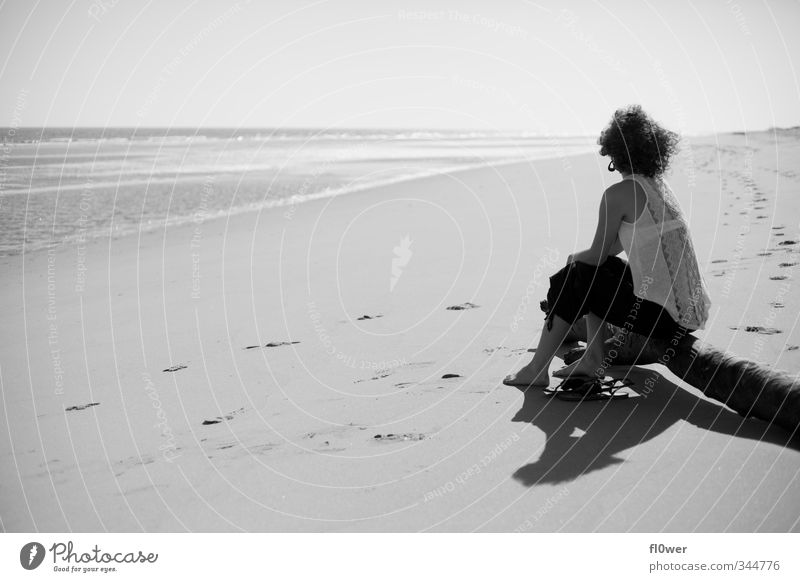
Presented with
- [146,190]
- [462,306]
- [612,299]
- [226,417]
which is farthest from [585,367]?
[146,190]

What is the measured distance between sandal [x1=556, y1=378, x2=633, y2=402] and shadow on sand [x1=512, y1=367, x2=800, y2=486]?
1.6 inches

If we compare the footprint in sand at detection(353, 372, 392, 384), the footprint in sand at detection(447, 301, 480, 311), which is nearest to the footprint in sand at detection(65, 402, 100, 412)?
the footprint in sand at detection(353, 372, 392, 384)

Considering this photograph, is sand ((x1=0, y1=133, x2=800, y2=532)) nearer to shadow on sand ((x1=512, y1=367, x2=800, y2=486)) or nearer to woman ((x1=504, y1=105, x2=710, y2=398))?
shadow on sand ((x1=512, y1=367, x2=800, y2=486))

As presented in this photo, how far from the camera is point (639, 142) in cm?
409

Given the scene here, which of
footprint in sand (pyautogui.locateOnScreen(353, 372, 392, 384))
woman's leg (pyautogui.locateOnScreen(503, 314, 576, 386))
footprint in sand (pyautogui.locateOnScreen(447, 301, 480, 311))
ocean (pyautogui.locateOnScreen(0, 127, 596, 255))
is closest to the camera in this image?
woman's leg (pyautogui.locateOnScreen(503, 314, 576, 386))

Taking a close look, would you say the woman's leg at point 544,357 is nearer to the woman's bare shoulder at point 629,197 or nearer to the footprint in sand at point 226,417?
the woman's bare shoulder at point 629,197

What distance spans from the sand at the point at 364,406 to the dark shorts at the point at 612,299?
425 mm

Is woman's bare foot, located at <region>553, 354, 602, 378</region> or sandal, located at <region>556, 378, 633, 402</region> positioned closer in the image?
sandal, located at <region>556, 378, 633, 402</region>

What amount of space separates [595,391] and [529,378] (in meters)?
0.46

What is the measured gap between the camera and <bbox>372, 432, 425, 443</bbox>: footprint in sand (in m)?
3.91

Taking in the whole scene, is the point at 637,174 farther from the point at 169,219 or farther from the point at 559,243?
the point at 169,219

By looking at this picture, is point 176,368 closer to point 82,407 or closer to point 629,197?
point 82,407
